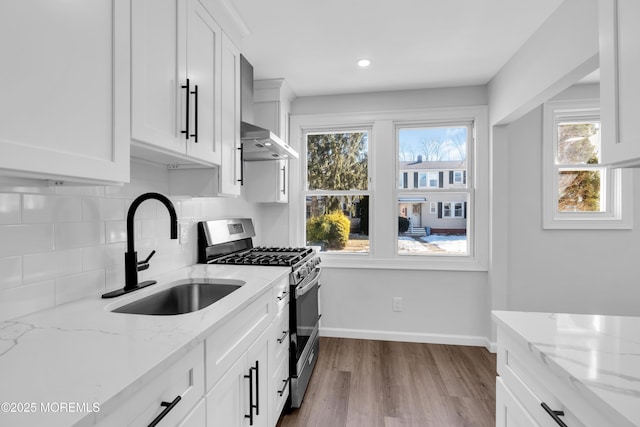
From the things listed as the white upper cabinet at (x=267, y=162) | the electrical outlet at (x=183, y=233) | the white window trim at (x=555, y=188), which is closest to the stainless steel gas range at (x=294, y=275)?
the electrical outlet at (x=183, y=233)

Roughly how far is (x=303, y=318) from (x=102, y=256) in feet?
4.37

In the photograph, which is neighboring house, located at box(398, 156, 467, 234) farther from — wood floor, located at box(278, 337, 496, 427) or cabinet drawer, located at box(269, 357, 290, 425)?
cabinet drawer, located at box(269, 357, 290, 425)

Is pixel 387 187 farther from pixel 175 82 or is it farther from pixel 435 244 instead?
pixel 175 82

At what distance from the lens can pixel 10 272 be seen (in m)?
1.00

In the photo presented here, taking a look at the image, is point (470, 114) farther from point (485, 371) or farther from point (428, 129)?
point (485, 371)

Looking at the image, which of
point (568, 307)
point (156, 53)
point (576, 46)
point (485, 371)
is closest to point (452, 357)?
point (485, 371)

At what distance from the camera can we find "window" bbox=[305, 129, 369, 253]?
3.31 meters

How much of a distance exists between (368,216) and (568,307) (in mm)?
2010

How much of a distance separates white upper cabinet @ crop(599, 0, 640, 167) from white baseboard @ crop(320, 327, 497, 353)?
255cm

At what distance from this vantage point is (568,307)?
289 centimetres

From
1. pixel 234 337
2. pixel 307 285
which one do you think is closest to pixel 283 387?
pixel 307 285

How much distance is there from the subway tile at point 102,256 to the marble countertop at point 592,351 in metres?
1.59

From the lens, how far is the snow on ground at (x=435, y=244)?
3195 mm

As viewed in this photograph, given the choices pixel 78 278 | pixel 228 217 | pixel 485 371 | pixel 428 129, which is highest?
pixel 428 129
